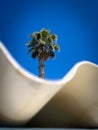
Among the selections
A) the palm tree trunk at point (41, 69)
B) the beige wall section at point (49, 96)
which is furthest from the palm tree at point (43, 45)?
the beige wall section at point (49, 96)

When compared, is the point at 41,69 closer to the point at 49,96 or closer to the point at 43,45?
the point at 43,45

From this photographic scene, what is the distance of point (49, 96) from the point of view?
25.9ft

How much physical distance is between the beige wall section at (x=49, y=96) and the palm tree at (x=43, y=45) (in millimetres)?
11140

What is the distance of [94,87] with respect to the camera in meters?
8.94

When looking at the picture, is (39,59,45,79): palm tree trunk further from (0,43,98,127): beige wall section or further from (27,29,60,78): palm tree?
(0,43,98,127): beige wall section

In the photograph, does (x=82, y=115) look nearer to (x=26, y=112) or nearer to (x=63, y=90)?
(x=63, y=90)

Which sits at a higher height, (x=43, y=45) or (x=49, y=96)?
(x=43, y=45)

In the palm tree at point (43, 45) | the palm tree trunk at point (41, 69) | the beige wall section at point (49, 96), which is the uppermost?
the palm tree at point (43, 45)

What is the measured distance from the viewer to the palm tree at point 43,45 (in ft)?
70.7

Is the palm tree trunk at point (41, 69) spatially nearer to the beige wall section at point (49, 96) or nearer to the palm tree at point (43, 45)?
the palm tree at point (43, 45)

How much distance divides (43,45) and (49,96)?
549 inches

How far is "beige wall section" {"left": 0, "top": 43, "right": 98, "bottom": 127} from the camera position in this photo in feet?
23.7

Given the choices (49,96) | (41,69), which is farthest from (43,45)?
(49,96)

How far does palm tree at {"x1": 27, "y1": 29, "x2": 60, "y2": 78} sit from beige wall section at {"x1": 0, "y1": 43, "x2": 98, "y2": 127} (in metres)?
11.1
